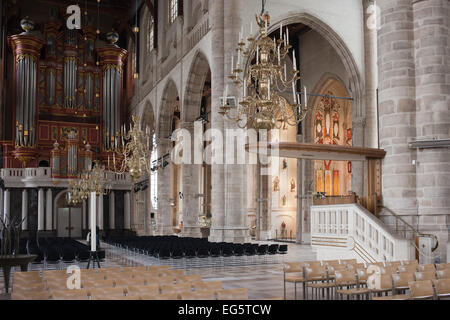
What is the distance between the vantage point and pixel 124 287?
6270mm

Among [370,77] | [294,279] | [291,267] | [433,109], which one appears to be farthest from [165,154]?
[294,279]

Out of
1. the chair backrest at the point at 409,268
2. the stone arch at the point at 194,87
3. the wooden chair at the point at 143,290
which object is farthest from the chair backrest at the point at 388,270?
the stone arch at the point at 194,87

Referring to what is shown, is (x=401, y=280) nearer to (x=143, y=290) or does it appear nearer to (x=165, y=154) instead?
(x=143, y=290)

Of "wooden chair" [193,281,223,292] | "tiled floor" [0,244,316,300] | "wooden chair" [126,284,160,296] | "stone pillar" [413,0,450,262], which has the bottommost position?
"tiled floor" [0,244,316,300]

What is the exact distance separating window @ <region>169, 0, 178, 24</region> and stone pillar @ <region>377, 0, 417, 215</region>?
51.7 ft

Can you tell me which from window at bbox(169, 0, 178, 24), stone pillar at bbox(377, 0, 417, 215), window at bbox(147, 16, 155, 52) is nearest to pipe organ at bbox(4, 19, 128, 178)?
window at bbox(147, 16, 155, 52)

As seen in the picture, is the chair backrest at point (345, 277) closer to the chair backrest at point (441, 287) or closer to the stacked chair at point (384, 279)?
the stacked chair at point (384, 279)

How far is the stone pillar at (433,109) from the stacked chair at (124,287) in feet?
23.3

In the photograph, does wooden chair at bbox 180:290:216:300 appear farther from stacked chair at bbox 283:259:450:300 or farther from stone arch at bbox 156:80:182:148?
stone arch at bbox 156:80:182:148

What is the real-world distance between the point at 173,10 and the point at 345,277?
22418 millimetres

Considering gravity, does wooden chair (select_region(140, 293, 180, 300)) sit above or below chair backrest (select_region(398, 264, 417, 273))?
above

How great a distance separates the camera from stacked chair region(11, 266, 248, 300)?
5.61m
